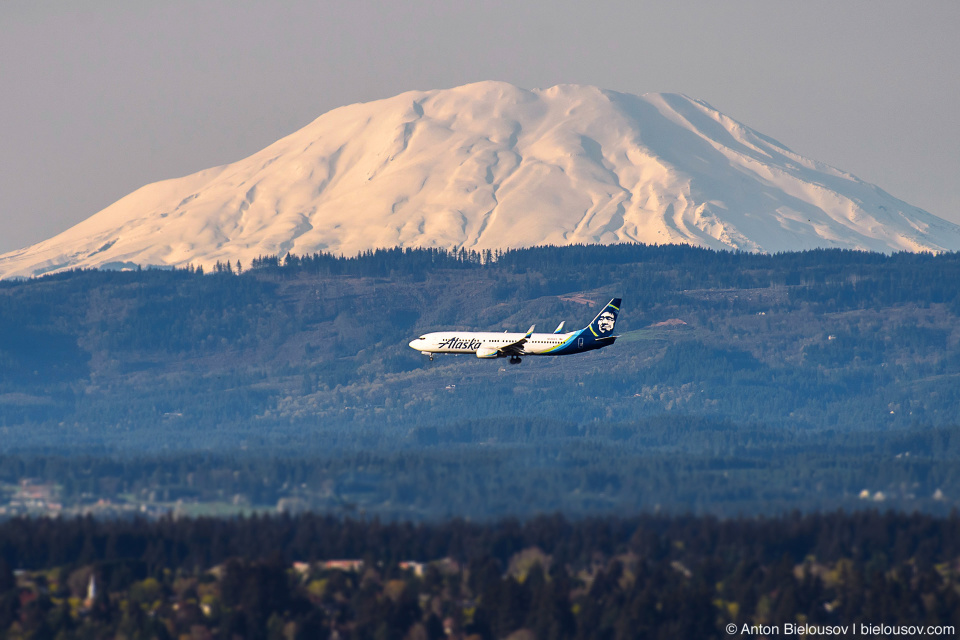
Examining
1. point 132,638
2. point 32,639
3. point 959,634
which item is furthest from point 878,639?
point 32,639

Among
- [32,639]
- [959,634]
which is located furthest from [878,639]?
[32,639]

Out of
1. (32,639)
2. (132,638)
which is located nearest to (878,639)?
(132,638)

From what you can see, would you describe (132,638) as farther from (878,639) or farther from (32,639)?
(878,639)

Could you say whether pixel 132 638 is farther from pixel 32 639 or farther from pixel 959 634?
pixel 959 634

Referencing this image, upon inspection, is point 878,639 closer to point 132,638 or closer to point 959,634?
point 959,634
